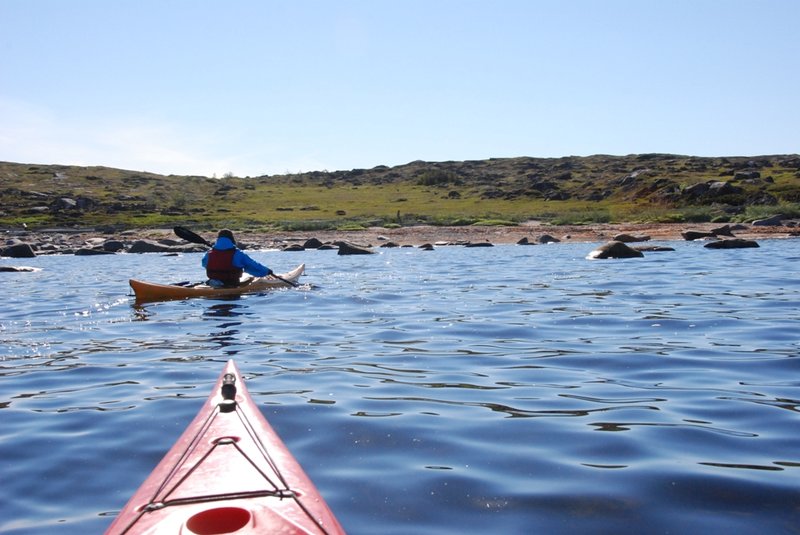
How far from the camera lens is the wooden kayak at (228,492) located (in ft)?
9.88

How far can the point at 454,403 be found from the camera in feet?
20.3

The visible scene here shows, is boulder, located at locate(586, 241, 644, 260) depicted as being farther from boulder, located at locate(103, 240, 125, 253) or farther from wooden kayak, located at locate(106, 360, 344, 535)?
boulder, located at locate(103, 240, 125, 253)

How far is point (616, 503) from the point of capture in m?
3.98

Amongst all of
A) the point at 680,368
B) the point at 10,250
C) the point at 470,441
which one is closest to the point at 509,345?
the point at 680,368

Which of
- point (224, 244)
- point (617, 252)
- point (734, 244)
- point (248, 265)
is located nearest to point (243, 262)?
point (248, 265)

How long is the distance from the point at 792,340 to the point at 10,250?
31662 millimetres

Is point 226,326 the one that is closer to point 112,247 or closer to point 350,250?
point 350,250

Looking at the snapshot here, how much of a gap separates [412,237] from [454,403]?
3222 cm

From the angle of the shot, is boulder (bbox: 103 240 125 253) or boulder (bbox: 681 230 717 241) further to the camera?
boulder (bbox: 103 240 125 253)

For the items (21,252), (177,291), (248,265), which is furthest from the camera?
(21,252)

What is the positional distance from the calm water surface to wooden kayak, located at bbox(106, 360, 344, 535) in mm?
517

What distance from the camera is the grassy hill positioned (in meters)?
48.6

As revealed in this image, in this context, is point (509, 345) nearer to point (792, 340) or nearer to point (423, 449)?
point (792, 340)

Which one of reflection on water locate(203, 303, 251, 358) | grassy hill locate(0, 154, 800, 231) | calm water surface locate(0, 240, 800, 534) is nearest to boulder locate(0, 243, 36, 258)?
grassy hill locate(0, 154, 800, 231)
